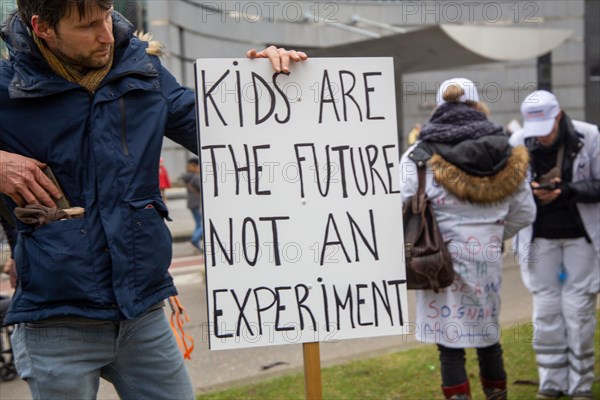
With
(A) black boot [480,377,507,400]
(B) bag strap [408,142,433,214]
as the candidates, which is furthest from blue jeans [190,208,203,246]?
(B) bag strap [408,142,433,214]

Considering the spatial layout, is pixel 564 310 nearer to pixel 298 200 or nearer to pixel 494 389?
pixel 494 389

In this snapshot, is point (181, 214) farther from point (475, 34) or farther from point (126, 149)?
point (126, 149)

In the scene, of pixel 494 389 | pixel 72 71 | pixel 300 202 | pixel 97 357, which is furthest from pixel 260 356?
pixel 72 71

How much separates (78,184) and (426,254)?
1821mm

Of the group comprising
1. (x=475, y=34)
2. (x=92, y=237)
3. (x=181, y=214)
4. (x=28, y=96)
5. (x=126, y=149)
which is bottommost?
(x=181, y=214)

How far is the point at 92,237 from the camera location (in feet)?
7.14

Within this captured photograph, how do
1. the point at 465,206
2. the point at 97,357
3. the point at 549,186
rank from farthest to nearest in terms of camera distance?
the point at 549,186 < the point at 465,206 < the point at 97,357

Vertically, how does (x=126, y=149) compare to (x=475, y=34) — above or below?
below

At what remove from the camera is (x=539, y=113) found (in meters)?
4.12

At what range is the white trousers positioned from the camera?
4.23 m

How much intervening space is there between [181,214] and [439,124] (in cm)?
1339

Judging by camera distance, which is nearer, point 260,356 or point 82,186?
point 82,186

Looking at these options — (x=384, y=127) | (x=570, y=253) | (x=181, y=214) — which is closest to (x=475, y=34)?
(x=181, y=214)

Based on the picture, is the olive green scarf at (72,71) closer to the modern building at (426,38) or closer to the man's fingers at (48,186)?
the man's fingers at (48,186)
